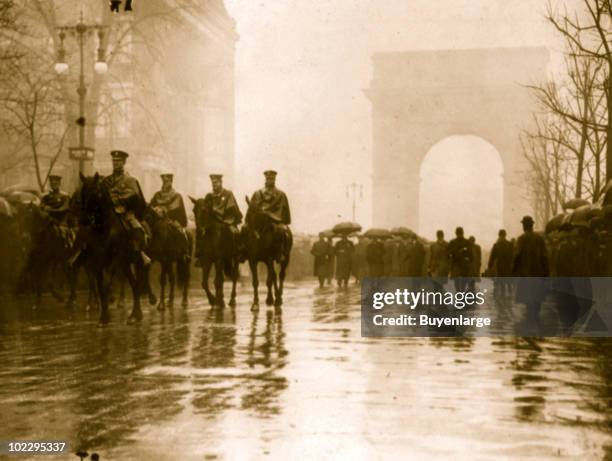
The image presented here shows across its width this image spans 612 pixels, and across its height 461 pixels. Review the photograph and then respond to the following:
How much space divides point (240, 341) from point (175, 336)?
0.98m

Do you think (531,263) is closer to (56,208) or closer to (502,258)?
(502,258)

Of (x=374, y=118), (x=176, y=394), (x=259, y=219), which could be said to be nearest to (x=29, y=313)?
(x=259, y=219)

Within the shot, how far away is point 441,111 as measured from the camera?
6850cm

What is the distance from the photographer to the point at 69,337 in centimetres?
1335

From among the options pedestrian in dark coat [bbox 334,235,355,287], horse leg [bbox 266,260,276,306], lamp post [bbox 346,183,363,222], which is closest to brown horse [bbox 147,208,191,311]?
horse leg [bbox 266,260,276,306]

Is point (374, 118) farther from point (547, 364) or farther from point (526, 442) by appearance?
point (526, 442)

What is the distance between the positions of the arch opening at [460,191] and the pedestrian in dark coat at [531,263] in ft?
262

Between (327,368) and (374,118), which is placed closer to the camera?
(327,368)

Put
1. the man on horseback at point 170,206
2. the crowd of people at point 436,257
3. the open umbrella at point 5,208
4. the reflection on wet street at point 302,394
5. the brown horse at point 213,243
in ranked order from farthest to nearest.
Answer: the open umbrella at point 5,208 → the man on horseback at point 170,206 → the brown horse at point 213,243 → the crowd of people at point 436,257 → the reflection on wet street at point 302,394

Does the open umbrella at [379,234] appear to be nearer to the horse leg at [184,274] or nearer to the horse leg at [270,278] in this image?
the horse leg at [184,274]

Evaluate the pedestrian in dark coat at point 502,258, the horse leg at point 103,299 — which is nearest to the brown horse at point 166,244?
the horse leg at point 103,299

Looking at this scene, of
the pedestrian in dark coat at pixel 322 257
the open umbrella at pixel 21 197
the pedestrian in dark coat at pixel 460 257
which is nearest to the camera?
the open umbrella at pixel 21 197

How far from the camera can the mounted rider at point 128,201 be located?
604 inches

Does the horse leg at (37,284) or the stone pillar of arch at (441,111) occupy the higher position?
the stone pillar of arch at (441,111)
